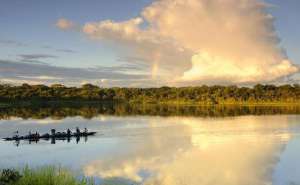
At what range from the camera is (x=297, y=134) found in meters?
34.5

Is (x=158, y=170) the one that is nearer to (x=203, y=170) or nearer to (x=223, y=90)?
(x=203, y=170)

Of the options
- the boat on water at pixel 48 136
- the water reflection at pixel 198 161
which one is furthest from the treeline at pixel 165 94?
the water reflection at pixel 198 161

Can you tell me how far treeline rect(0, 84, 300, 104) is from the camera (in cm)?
10875

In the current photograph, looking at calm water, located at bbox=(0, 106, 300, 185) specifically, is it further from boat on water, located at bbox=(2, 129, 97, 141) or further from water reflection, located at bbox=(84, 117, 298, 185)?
boat on water, located at bbox=(2, 129, 97, 141)

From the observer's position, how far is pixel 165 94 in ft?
412

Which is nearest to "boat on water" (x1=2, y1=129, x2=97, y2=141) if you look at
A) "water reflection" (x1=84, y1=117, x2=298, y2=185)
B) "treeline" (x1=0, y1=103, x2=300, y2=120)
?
"water reflection" (x1=84, y1=117, x2=298, y2=185)

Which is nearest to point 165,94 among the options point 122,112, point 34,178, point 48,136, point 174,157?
point 122,112

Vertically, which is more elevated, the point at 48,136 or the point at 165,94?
the point at 165,94

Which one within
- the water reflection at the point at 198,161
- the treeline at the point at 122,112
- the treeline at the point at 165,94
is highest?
the treeline at the point at 165,94

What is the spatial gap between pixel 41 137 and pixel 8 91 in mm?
85095

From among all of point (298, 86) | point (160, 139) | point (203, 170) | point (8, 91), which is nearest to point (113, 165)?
point (203, 170)

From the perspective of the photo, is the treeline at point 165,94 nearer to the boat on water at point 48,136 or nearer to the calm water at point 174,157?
the boat on water at point 48,136

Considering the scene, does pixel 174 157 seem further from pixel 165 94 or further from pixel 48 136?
pixel 165 94

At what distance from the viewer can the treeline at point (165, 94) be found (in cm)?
10875
